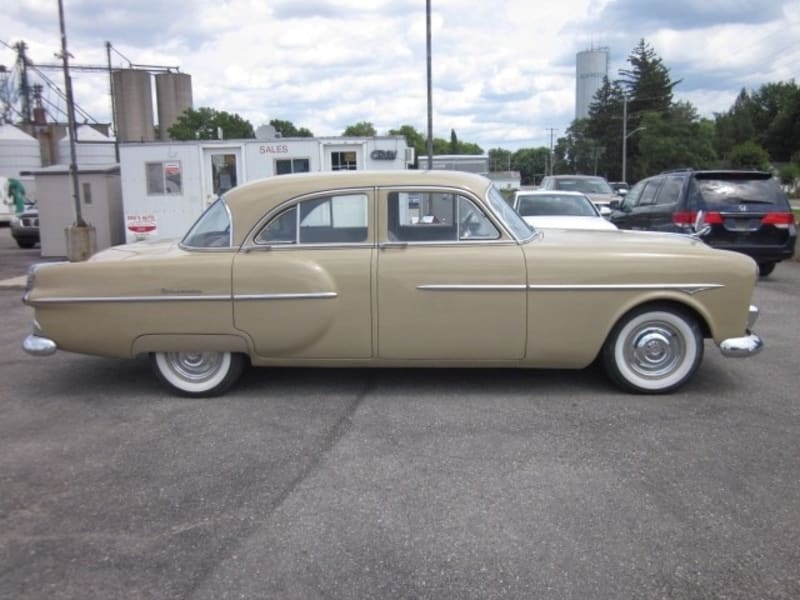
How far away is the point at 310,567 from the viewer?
2.88 metres

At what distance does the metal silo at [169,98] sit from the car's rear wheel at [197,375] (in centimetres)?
6822

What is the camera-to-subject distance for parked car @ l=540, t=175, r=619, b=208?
17156 millimetres

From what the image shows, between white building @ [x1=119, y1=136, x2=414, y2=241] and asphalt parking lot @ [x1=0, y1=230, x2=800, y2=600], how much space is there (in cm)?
1103

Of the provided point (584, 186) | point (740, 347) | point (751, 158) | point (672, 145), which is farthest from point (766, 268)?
point (672, 145)

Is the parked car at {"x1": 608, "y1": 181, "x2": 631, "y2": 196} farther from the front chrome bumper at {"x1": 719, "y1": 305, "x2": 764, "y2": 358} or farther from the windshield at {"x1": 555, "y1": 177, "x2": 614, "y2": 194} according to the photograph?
the front chrome bumper at {"x1": 719, "y1": 305, "x2": 764, "y2": 358}

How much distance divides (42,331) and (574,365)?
3964 mm

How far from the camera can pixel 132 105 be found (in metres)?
64.9

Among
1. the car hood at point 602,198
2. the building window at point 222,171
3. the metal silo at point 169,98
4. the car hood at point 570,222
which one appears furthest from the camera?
the metal silo at point 169,98

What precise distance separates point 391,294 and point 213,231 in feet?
4.79

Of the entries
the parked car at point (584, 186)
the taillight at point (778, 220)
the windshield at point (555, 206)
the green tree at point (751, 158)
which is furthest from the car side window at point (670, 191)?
the green tree at point (751, 158)

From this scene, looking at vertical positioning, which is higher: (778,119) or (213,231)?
(778,119)

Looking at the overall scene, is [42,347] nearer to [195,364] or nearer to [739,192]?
[195,364]

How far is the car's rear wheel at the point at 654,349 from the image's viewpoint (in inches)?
194

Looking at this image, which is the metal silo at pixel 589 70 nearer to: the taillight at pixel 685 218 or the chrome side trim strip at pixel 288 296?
the taillight at pixel 685 218
